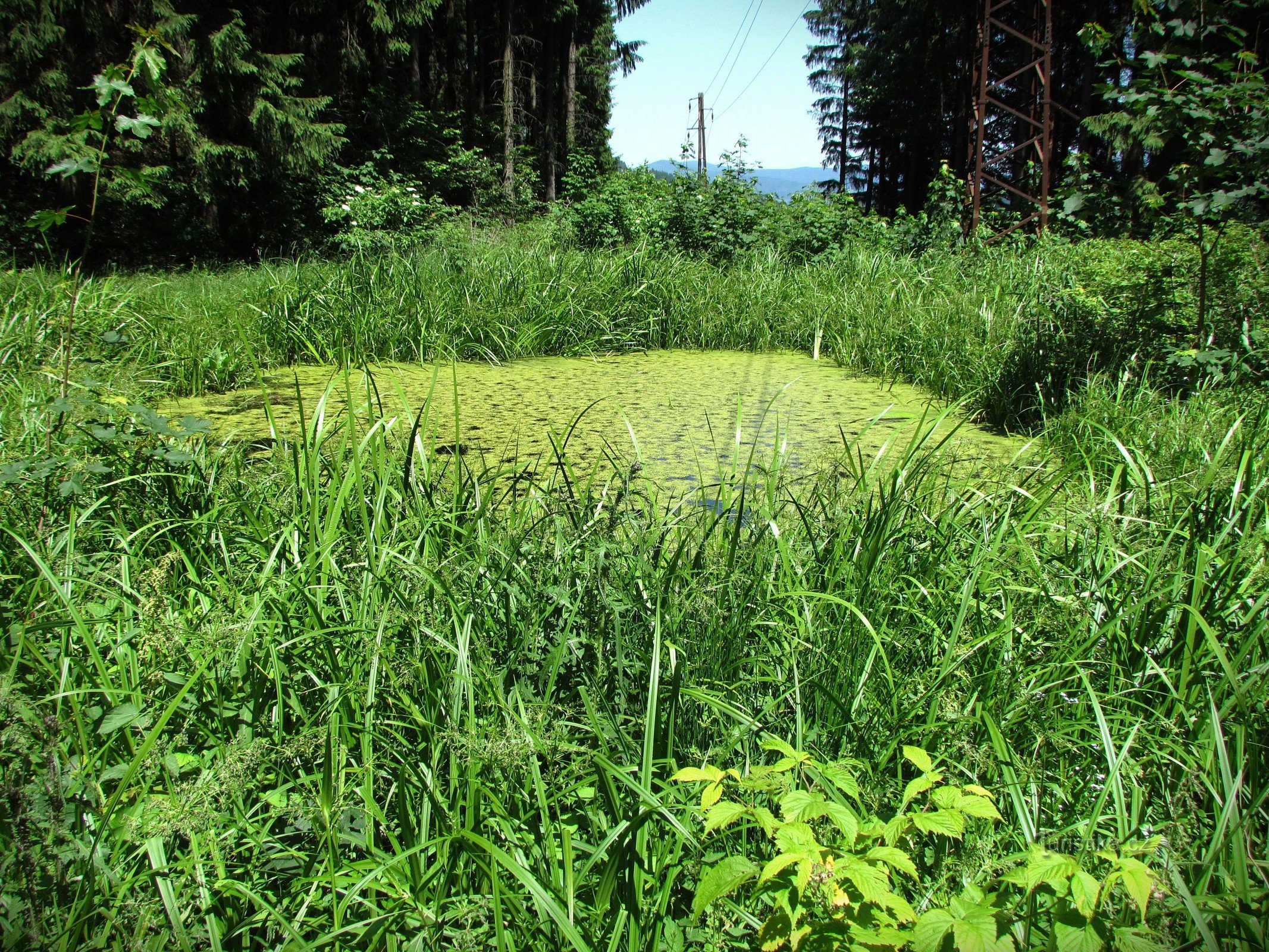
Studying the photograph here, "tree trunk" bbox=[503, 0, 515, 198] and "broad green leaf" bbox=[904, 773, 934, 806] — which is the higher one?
"tree trunk" bbox=[503, 0, 515, 198]

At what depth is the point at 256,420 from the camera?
319 centimetres

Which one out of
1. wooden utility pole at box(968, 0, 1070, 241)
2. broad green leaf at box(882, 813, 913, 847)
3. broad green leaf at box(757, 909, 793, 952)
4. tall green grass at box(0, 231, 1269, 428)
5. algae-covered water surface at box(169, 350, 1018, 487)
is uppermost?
wooden utility pole at box(968, 0, 1070, 241)

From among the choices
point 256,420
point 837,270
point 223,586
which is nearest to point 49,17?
point 256,420

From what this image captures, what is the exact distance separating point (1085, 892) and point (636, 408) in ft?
9.79

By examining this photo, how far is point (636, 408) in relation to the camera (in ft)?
11.7

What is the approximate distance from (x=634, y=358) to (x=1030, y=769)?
4.11 m

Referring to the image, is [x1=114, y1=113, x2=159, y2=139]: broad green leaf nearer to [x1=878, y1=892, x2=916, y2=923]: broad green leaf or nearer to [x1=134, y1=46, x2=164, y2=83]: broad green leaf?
[x1=134, y1=46, x2=164, y2=83]: broad green leaf

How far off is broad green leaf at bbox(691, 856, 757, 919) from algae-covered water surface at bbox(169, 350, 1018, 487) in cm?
120

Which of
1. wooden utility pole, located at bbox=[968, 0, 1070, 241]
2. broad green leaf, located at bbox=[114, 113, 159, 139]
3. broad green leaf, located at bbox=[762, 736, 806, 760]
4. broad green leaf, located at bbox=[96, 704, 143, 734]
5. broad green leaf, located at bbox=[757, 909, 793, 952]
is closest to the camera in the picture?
broad green leaf, located at bbox=[757, 909, 793, 952]

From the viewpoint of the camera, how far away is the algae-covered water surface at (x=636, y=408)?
2.76m

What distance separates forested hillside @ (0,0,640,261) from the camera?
23.6 feet

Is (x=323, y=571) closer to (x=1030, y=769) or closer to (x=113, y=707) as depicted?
(x=113, y=707)

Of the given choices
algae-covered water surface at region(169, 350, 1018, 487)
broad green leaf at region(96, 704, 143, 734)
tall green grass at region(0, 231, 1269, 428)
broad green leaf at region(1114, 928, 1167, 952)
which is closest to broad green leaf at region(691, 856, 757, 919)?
broad green leaf at region(1114, 928, 1167, 952)

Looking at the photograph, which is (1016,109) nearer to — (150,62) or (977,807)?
(150,62)
